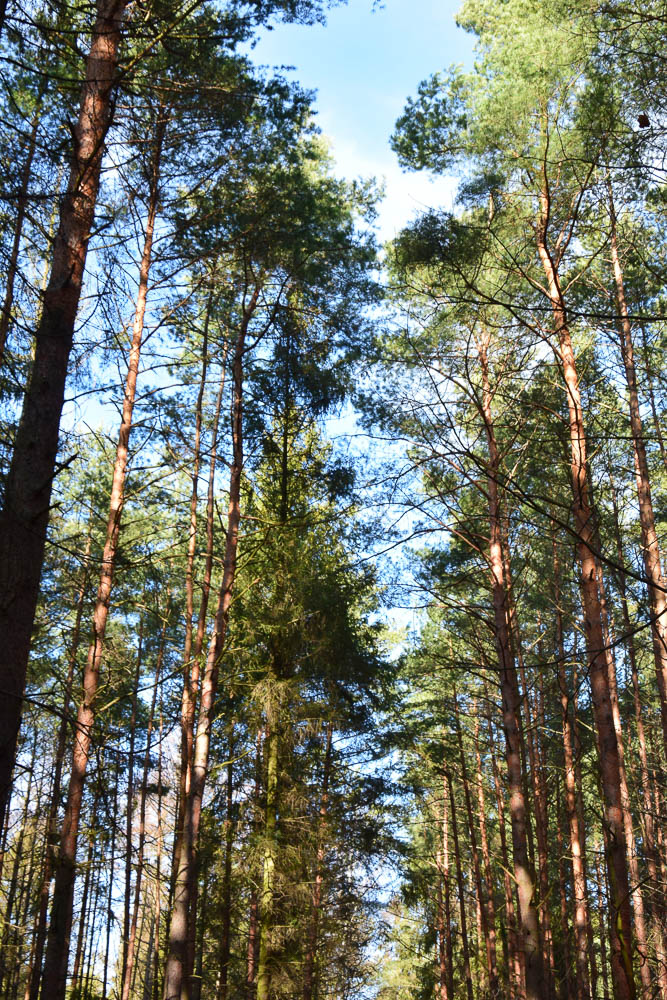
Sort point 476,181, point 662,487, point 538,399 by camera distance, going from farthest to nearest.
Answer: point 662,487 < point 538,399 < point 476,181

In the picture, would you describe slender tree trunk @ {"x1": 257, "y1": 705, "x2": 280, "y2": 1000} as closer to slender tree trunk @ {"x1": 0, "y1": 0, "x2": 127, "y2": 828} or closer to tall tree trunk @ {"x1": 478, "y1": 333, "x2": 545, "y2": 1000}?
tall tree trunk @ {"x1": 478, "y1": 333, "x2": 545, "y2": 1000}

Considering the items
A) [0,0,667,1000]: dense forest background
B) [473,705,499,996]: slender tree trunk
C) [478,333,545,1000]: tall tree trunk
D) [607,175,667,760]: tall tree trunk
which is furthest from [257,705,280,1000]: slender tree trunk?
[607,175,667,760]: tall tree trunk

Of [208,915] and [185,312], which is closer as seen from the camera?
[185,312]

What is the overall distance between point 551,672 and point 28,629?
16.3 metres

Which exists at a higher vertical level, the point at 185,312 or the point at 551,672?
the point at 185,312

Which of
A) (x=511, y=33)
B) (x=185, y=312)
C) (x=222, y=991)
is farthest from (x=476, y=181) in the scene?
(x=222, y=991)

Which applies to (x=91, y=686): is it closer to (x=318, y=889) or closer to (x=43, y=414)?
(x=43, y=414)

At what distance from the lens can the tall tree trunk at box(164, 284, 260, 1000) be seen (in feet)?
24.9

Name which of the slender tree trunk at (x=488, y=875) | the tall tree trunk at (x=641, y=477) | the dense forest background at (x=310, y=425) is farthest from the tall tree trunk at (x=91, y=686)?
the tall tree trunk at (x=641, y=477)

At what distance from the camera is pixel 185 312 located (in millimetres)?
10148

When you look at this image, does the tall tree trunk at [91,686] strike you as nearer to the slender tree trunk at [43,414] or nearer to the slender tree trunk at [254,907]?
the slender tree trunk at [43,414]

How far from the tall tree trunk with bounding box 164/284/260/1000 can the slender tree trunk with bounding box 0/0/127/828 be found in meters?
4.76

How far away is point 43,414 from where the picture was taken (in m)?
4.24

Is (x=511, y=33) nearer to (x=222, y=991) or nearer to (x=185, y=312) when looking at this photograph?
(x=185, y=312)
